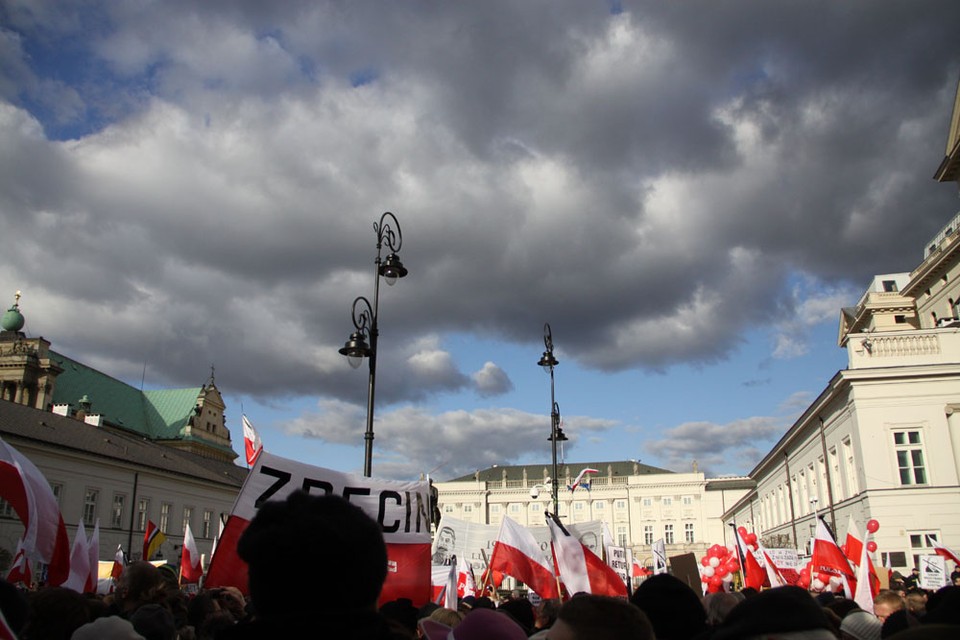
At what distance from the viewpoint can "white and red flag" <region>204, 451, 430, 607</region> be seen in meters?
7.99

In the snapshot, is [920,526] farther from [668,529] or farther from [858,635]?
[668,529]

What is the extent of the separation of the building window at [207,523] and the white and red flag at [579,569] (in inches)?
2417

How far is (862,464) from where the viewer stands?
3316cm

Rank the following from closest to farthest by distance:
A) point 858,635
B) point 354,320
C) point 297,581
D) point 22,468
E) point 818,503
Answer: point 297,581 < point 858,635 < point 22,468 < point 354,320 < point 818,503

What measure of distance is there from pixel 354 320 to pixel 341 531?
45.1 ft

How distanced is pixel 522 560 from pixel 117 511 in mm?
49887

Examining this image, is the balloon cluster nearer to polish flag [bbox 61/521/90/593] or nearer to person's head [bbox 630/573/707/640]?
polish flag [bbox 61/521/90/593]

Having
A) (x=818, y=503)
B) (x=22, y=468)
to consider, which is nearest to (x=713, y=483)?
(x=818, y=503)

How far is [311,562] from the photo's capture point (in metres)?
2.18

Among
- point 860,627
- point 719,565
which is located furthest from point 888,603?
point 719,565

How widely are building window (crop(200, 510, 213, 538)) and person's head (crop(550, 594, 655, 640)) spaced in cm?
7067

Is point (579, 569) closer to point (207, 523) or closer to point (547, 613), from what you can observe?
point (547, 613)

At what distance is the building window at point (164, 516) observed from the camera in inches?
2379

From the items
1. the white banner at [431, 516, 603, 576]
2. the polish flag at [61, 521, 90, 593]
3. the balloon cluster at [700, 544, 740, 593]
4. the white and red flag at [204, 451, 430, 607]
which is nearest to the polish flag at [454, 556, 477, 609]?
the white banner at [431, 516, 603, 576]
